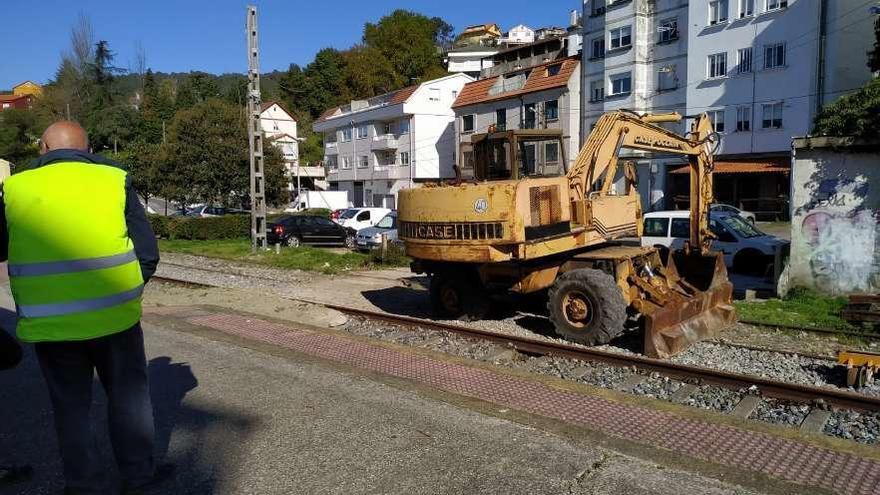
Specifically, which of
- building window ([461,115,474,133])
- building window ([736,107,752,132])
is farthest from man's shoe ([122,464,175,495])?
building window ([461,115,474,133])

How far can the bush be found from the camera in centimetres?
3064

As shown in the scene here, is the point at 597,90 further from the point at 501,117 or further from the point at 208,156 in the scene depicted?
the point at 208,156

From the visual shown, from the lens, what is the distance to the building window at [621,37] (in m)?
41.9

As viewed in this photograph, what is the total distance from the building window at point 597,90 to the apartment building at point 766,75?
601cm

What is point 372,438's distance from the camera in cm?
479

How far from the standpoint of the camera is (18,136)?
190ft

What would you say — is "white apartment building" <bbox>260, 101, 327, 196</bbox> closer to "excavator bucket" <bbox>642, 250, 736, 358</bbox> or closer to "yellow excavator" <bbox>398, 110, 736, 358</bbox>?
"yellow excavator" <bbox>398, 110, 736, 358</bbox>

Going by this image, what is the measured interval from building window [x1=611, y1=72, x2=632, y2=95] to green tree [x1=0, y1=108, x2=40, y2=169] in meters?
40.8

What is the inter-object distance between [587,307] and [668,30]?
35966mm

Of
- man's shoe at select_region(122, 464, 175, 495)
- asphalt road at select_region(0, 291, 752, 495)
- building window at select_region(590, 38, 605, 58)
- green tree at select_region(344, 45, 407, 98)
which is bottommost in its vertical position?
asphalt road at select_region(0, 291, 752, 495)

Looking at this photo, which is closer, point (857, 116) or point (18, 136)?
point (857, 116)

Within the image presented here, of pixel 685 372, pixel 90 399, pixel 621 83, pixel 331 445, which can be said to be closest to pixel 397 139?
pixel 621 83

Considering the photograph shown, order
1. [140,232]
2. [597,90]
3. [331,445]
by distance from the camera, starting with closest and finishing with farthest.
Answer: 1. [140,232]
2. [331,445]
3. [597,90]

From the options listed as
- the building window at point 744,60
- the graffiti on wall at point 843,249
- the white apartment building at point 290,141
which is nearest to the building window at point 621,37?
the building window at point 744,60
